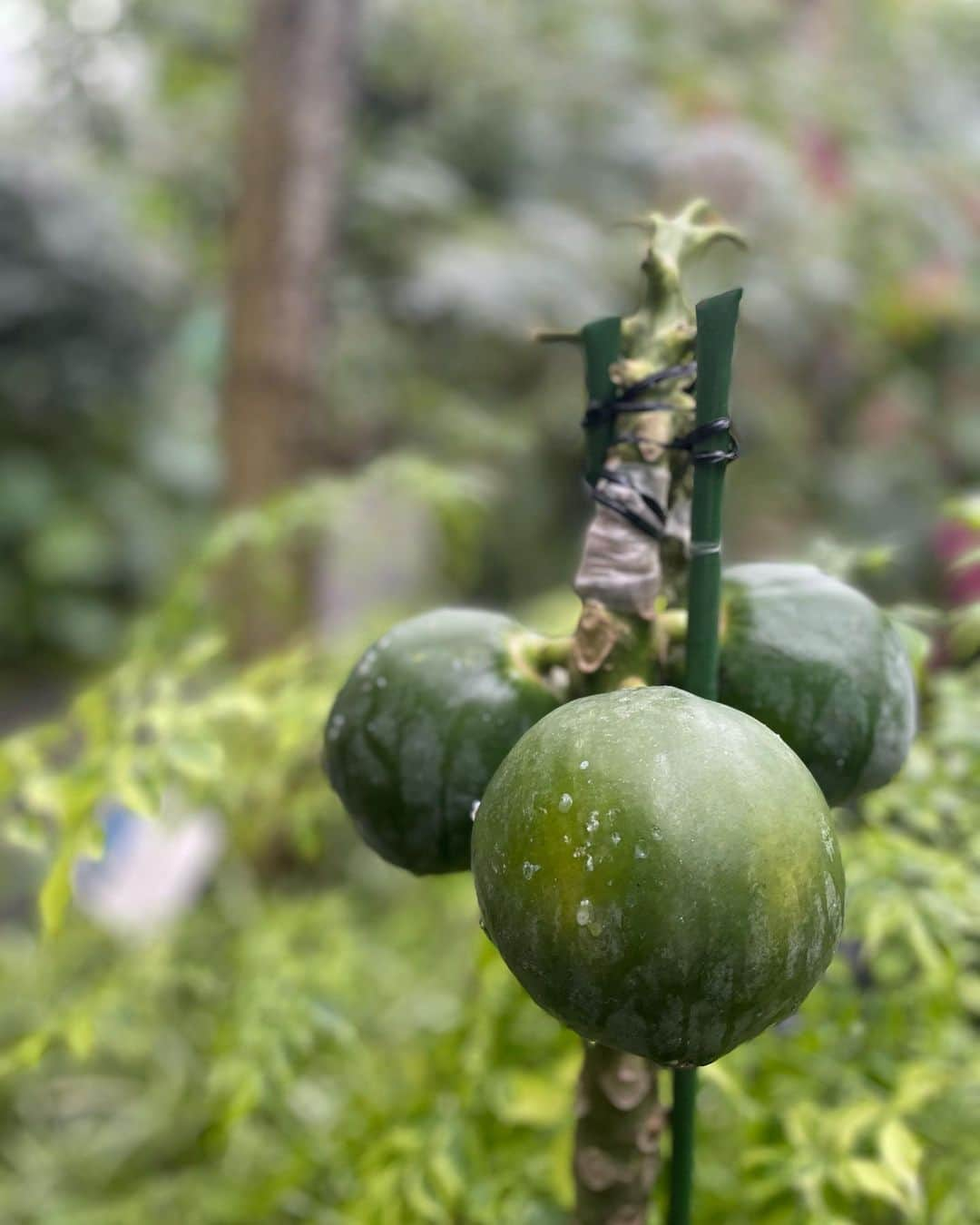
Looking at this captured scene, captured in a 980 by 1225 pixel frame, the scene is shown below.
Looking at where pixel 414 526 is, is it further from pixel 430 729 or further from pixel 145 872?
pixel 430 729

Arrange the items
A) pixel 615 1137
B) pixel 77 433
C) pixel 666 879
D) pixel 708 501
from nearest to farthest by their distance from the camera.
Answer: pixel 666 879 < pixel 708 501 < pixel 615 1137 < pixel 77 433

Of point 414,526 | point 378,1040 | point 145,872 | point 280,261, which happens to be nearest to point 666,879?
point 378,1040

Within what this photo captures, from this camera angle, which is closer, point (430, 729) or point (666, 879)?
point (666, 879)

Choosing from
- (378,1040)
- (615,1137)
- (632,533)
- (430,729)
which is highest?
(632,533)

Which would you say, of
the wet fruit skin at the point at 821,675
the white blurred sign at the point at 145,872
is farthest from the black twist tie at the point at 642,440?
the white blurred sign at the point at 145,872

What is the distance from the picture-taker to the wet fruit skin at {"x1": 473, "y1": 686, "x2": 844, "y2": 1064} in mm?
541

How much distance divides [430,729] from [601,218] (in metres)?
5.36

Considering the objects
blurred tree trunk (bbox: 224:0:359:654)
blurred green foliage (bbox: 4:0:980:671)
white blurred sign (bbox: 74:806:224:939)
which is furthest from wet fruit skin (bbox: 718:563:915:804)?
blurred green foliage (bbox: 4:0:980:671)

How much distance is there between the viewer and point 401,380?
17.1ft

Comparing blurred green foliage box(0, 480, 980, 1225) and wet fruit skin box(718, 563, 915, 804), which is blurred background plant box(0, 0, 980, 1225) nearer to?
blurred green foliage box(0, 480, 980, 1225)

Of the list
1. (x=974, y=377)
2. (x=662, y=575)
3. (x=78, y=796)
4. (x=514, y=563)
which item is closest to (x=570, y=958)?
(x=662, y=575)

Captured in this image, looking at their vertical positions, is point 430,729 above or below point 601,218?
below

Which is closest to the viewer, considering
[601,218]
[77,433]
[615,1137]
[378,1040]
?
[615,1137]

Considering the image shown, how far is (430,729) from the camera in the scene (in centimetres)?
74
